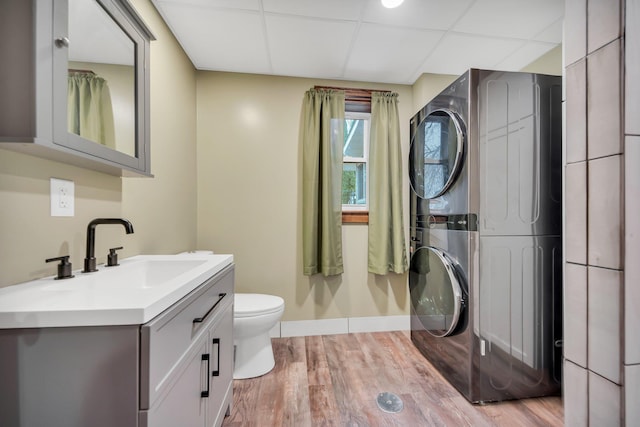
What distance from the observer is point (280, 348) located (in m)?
2.19

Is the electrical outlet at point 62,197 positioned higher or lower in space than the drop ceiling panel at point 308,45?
lower

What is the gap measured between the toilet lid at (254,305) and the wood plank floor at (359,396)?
0.45 metres

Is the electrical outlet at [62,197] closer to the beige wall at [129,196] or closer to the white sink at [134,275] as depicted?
the beige wall at [129,196]

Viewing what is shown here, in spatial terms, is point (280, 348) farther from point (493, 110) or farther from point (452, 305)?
point (493, 110)

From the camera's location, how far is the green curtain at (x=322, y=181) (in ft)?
7.56

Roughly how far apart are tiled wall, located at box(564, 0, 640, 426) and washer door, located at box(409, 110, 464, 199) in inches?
30.5

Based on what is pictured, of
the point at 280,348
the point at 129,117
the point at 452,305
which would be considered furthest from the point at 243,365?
the point at 129,117

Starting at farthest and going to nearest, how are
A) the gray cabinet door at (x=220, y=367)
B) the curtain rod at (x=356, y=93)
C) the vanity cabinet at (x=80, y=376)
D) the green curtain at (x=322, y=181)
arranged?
the curtain rod at (x=356, y=93), the green curtain at (x=322, y=181), the gray cabinet door at (x=220, y=367), the vanity cabinet at (x=80, y=376)

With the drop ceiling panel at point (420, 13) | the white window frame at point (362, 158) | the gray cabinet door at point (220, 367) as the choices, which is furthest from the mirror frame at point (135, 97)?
the white window frame at point (362, 158)

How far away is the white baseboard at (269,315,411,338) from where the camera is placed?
2391 mm

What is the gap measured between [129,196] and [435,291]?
1.89 metres

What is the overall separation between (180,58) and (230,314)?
1.84 meters

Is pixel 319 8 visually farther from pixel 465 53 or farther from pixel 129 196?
pixel 129 196

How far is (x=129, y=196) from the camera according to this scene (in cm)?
140
